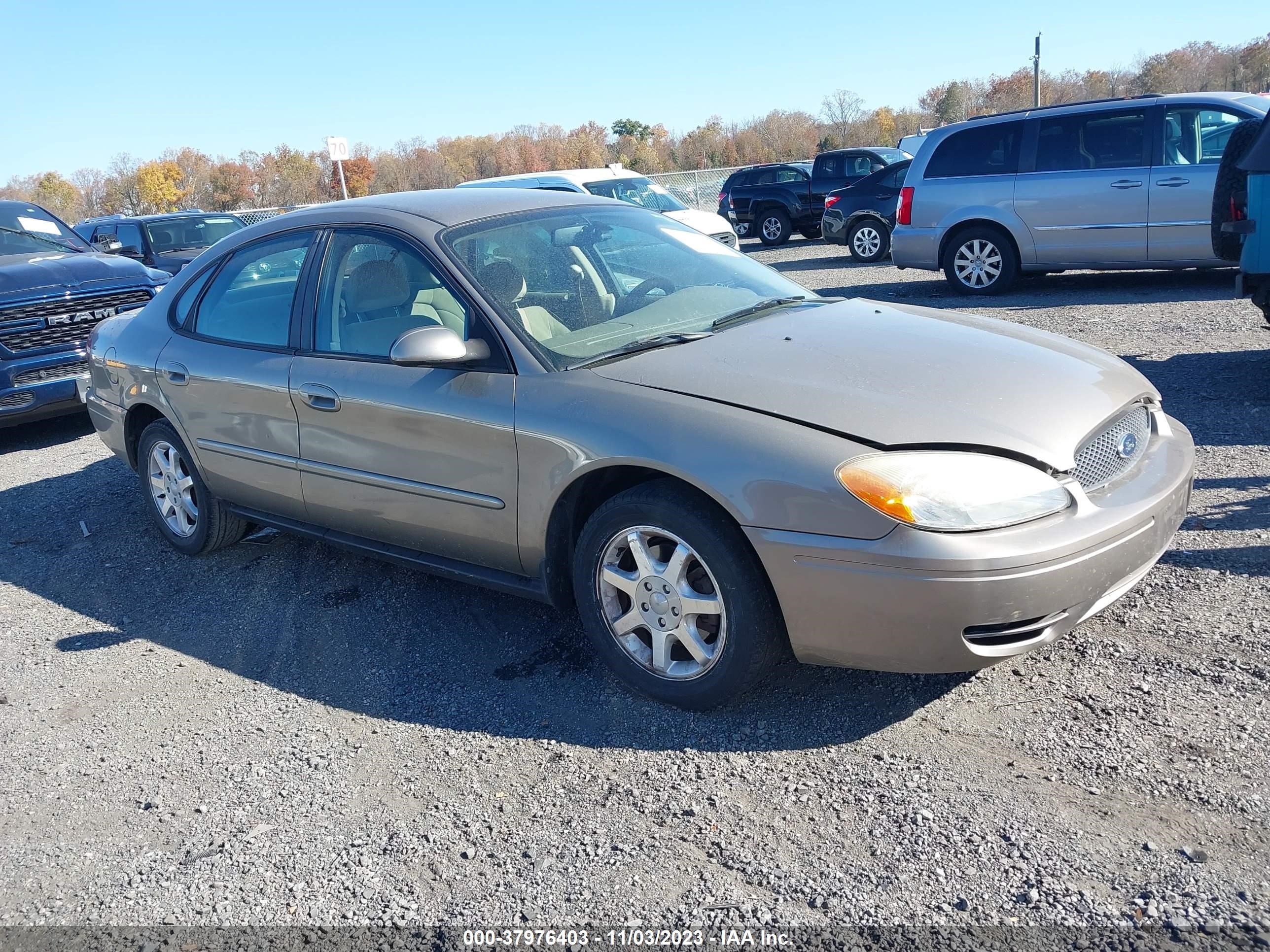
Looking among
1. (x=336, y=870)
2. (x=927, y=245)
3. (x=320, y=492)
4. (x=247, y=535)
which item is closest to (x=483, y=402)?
(x=320, y=492)

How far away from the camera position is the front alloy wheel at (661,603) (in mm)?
3277

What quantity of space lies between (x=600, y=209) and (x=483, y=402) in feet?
4.27

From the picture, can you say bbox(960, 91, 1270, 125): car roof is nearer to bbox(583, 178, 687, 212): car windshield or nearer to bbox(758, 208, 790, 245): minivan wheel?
bbox(583, 178, 687, 212): car windshield

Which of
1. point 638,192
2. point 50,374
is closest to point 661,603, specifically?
point 50,374

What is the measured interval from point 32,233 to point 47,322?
1.85 m

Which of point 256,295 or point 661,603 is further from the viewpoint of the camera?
point 256,295

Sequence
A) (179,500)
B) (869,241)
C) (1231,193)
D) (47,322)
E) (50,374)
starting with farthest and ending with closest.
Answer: (869,241) → (47,322) → (50,374) → (1231,193) → (179,500)

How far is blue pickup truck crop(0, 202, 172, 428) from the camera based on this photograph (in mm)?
7992

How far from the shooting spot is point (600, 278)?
4.13 metres

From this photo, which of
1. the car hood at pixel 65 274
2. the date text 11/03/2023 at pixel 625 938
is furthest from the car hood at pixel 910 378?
the car hood at pixel 65 274

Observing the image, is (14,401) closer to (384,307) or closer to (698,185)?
(384,307)

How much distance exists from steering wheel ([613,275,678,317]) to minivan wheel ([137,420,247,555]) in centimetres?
230

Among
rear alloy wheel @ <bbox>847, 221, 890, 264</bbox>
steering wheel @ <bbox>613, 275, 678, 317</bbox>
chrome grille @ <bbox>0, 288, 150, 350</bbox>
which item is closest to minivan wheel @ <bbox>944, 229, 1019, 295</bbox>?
rear alloy wheel @ <bbox>847, 221, 890, 264</bbox>

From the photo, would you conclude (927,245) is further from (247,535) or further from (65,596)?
(65,596)
